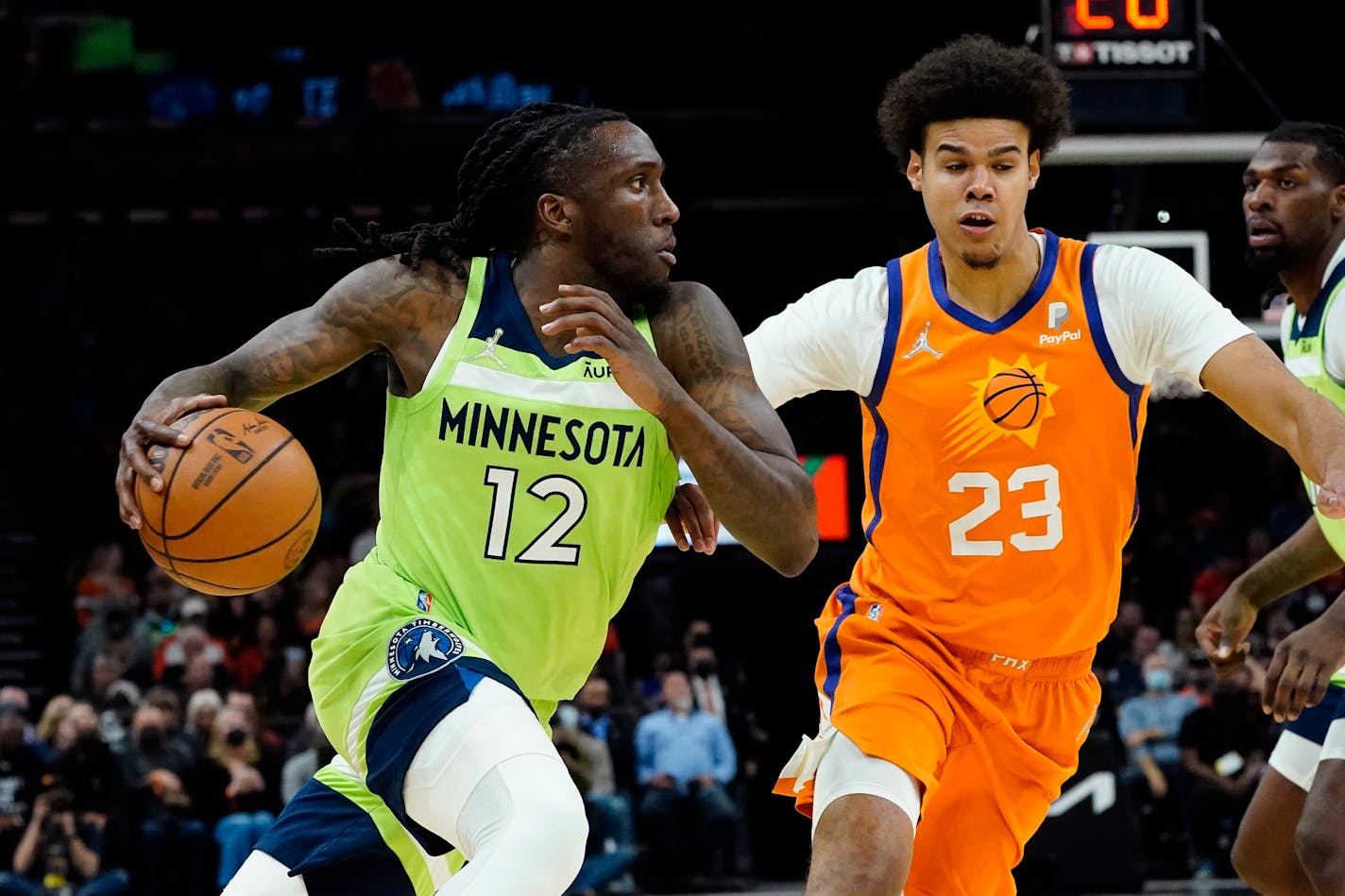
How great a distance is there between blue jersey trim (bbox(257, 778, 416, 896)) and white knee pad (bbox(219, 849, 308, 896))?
19mm

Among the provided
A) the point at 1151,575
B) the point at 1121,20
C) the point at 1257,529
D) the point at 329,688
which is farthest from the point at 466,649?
the point at 1257,529

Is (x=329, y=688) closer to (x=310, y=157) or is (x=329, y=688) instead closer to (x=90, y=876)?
(x=90, y=876)

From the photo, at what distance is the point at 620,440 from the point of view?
3957 mm

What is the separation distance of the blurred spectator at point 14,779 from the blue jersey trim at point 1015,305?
26.3ft

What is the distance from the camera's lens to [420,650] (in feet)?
12.1

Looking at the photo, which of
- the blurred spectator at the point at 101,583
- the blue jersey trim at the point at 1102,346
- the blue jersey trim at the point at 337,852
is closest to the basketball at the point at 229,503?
the blue jersey trim at the point at 337,852

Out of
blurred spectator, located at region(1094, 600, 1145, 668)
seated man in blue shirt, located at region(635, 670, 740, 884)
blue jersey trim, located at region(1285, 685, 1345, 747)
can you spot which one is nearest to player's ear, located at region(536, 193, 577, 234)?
blue jersey trim, located at region(1285, 685, 1345, 747)

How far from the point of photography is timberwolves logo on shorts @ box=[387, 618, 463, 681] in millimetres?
3688

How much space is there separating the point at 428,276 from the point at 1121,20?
6347 mm

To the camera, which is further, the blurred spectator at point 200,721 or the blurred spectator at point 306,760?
the blurred spectator at point 200,721

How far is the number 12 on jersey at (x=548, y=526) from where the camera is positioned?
3881 millimetres

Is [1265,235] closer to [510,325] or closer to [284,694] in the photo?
[510,325]

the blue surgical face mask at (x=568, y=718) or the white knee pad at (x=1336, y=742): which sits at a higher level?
the white knee pad at (x=1336, y=742)

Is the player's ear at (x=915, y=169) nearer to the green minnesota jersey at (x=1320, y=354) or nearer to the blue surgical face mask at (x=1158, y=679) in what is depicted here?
the green minnesota jersey at (x=1320, y=354)
